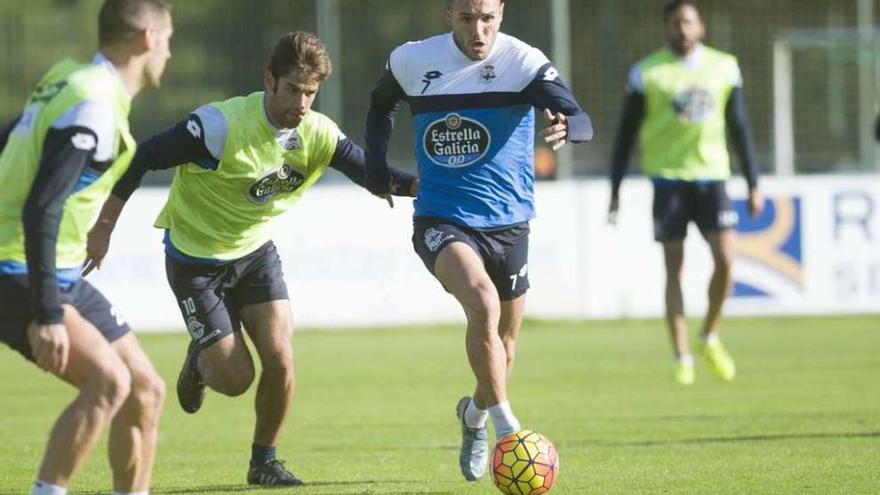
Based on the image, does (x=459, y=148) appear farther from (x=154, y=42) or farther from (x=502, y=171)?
(x=154, y=42)

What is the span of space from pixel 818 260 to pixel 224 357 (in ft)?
41.4

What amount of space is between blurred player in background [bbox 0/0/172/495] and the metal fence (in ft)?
49.1

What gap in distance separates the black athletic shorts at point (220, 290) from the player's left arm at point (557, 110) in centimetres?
166

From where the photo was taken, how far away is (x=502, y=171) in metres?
8.47

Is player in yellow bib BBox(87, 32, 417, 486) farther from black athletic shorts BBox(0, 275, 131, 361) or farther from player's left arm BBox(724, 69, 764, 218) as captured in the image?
player's left arm BBox(724, 69, 764, 218)

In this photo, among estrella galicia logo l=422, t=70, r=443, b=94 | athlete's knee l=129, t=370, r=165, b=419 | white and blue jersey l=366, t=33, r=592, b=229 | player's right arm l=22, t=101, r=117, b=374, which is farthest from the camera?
estrella galicia logo l=422, t=70, r=443, b=94

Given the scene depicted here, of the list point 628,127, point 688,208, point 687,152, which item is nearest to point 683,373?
point 688,208

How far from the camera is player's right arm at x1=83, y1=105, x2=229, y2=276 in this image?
7855mm

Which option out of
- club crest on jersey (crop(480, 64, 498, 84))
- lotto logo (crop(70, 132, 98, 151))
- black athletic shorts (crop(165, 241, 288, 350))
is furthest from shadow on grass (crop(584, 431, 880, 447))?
lotto logo (crop(70, 132, 98, 151))

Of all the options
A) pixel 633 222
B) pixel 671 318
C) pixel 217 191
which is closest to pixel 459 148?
pixel 217 191

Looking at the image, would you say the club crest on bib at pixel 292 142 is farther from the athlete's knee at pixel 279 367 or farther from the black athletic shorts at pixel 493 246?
the athlete's knee at pixel 279 367

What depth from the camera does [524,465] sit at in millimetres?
7426

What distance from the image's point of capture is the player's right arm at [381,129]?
8594 millimetres

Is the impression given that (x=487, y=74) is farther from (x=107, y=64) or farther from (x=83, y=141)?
(x=83, y=141)
